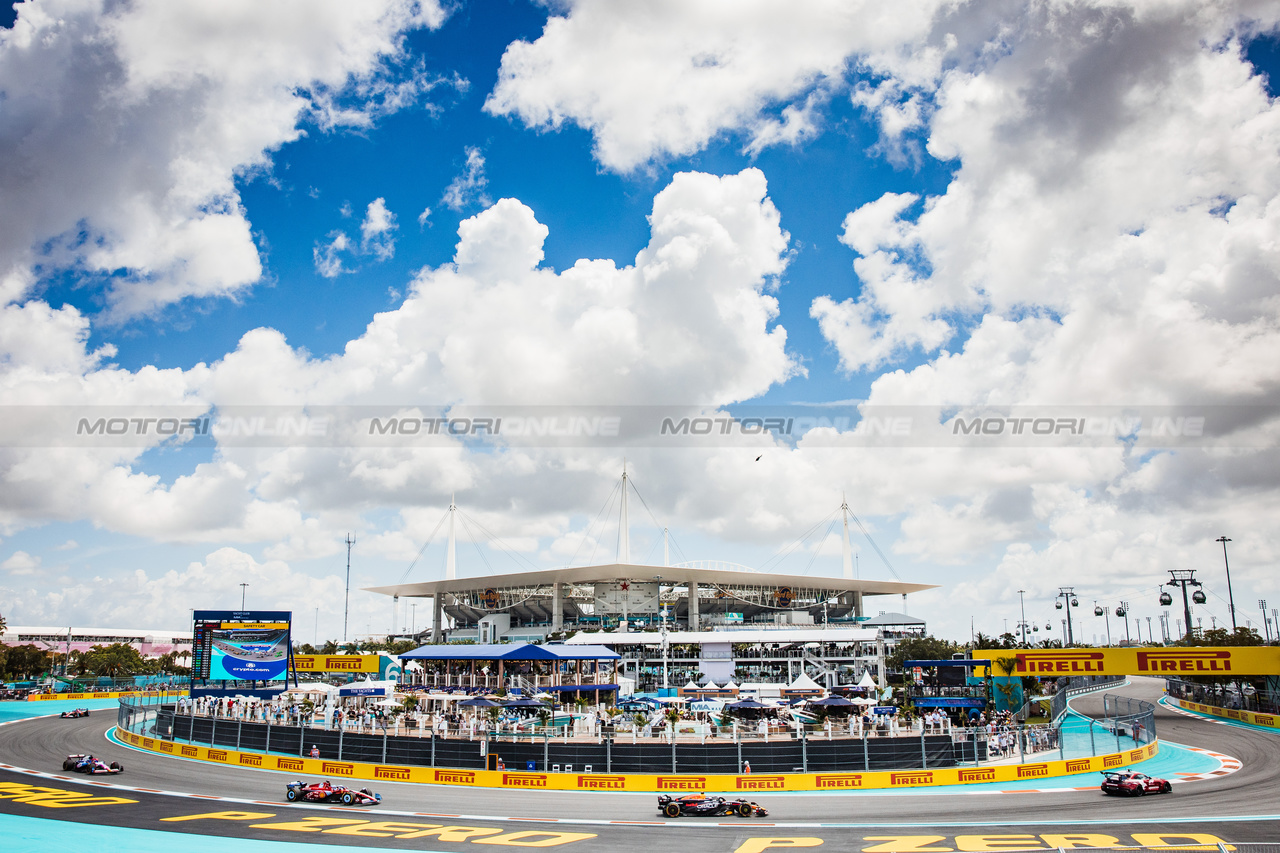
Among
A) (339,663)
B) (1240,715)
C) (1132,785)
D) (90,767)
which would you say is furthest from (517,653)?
(1240,715)

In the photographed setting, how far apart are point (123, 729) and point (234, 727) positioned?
12983 mm

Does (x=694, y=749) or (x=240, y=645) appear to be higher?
(x=240, y=645)

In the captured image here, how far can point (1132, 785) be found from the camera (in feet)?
93.1

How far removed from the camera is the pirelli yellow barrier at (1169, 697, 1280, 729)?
51.2m

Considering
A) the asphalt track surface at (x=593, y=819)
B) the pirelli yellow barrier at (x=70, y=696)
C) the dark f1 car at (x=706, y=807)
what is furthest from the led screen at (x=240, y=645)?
the pirelli yellow barrier at (x=70, y=696)

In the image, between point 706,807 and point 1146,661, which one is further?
point 1146,661

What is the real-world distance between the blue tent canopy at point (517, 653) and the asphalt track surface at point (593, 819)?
73.3ft

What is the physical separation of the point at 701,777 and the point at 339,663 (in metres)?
65.5

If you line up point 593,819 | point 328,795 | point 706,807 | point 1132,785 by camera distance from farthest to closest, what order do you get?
point 328,795 < point 1132,785 < point 706,807 < point 593,819

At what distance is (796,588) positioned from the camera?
5123 inches

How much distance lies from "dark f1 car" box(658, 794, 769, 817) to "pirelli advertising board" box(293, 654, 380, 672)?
63177mm

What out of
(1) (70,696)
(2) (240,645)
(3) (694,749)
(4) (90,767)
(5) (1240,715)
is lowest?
(1) (70,696)

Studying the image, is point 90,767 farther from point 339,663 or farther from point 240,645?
point 339,663

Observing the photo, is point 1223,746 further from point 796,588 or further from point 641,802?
point 796,588
